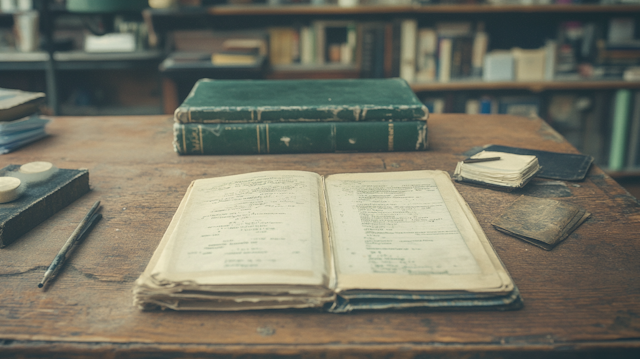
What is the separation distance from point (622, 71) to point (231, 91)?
2.23 metres

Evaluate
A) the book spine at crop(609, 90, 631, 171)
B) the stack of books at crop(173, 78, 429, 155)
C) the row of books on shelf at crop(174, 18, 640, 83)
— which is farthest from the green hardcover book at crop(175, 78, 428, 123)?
the book spine at crop(609, 90, 631, 171)

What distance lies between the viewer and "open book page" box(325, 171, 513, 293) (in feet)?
1.78

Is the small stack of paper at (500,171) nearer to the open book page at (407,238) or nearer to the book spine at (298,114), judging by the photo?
the open book page at (407,238)

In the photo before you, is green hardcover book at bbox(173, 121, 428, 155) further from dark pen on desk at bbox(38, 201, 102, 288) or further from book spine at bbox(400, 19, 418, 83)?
book spine at bbox(400, 19, 418, 83)

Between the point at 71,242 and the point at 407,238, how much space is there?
0.45m

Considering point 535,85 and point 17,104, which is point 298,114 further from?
point 535,85

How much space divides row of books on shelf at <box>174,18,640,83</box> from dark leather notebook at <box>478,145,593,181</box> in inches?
61.2

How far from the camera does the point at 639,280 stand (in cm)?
58

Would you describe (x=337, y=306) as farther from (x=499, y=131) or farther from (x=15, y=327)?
(x=499, y=131)

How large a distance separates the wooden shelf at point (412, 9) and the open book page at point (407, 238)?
5.85ft

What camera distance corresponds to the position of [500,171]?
850 millimetres

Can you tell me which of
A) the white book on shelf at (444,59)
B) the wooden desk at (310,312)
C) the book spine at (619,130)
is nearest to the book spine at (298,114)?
the wooden desk at (310,312)

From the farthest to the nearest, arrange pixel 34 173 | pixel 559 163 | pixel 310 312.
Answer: pixel 559 163 → pixel 34 173 → pixel 310 312

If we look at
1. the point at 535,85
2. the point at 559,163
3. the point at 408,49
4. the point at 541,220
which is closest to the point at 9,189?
the point at 541,220
